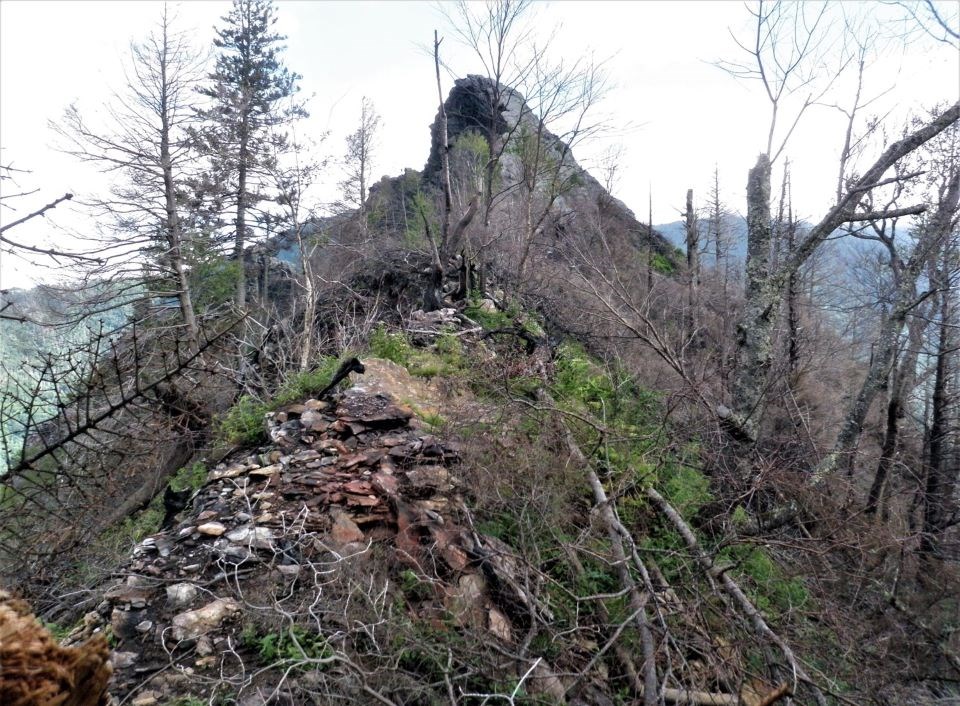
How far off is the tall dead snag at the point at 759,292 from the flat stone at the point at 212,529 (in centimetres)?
392

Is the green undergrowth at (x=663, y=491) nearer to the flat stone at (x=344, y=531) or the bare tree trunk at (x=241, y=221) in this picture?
the flat stone at (x=344, y=531)

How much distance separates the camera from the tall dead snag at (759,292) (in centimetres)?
501

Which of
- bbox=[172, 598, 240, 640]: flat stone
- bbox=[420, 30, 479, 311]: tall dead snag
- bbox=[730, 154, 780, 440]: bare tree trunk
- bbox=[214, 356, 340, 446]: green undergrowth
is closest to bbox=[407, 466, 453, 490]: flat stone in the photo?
bbox=[172, 598, 240, 640]: flat stone

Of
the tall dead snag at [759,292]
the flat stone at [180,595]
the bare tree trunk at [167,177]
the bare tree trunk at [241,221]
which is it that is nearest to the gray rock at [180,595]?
the flat stone at [180,595]

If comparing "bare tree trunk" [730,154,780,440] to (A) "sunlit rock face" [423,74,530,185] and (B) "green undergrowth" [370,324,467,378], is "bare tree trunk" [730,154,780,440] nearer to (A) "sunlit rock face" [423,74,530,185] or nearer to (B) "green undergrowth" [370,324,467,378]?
(B) "green undergrowth" [370,324,467,378]

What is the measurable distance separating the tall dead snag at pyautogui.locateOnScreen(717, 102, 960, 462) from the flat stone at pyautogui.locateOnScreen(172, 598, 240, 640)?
3904 mm

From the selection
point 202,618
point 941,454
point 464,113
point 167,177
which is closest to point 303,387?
point 202,618

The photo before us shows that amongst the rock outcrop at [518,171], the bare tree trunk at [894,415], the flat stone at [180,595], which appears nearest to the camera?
the flat stone at [180,595]

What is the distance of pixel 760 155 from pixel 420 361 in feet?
13.2

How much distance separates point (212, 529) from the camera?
12.7 feet

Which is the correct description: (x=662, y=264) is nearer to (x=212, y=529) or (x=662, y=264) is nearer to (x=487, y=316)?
(x=487, y=316)

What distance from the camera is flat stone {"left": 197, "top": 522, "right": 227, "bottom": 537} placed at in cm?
387

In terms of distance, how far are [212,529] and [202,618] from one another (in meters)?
0.77

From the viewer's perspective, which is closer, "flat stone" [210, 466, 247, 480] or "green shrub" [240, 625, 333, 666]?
"green shrub" [240, 625, 333, 666]
